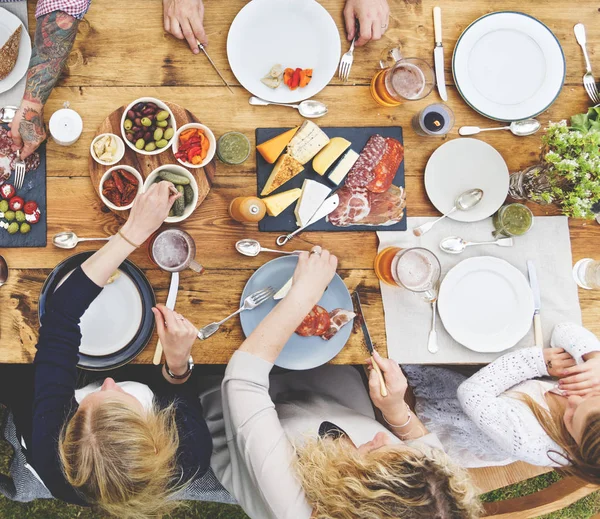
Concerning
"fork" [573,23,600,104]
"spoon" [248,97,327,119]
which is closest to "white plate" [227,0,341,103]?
"spoon" [248,97,327,119]

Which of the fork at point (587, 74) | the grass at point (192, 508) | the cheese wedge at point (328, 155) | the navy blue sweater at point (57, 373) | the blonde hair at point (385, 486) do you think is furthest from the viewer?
the grass at point (192, 508)

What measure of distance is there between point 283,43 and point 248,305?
3.02 feet

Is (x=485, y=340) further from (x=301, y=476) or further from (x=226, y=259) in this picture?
(x=226, y=259)

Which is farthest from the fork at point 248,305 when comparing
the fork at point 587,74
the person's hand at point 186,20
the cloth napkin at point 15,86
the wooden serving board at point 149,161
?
the fork at point 587,74

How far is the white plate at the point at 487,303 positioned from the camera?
1.65 m

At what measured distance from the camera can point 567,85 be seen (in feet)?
5.73

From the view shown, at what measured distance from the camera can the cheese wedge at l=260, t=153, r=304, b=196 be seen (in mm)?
1610

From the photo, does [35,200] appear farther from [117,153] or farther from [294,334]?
[294,334]

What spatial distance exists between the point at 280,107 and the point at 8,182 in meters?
0.93

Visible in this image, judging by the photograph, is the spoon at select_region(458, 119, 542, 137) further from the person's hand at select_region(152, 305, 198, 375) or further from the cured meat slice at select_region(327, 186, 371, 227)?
the person's hand at select_region(152, 305, 198, 375)

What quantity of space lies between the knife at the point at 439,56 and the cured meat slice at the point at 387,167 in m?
0.26

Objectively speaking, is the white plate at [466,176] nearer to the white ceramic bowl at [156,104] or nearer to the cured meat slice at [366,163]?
the cured meat slice at [366,163]

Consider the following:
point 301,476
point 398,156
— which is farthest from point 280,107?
point 301,476

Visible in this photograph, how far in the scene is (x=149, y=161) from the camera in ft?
5.14
